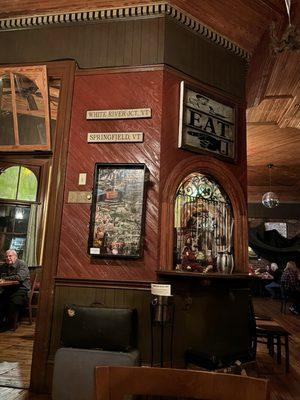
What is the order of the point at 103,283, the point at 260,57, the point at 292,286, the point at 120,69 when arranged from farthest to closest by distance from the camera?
the point at 292,286 < the point at 260,57 < the point at 120,69 < the point at 103,283

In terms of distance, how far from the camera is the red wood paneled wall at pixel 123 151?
10.8 feet

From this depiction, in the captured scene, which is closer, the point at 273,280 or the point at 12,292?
the point at 12,292

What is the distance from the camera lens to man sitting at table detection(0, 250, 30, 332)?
18.5 ft

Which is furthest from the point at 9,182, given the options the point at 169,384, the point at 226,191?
the point at 169,384

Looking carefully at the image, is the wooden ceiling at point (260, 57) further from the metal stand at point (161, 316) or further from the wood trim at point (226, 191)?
the metal stand at point (161, 316)

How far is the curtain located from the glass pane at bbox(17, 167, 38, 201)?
26 cm

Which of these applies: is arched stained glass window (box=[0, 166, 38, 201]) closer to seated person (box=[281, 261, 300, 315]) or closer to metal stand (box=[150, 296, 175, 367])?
metal stand (box=[150, 296, 175, 367])

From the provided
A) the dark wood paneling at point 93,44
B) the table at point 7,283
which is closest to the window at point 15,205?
the table at point 7,283

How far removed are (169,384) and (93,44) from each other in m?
3.62

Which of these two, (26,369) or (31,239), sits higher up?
(31,239)

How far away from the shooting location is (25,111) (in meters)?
3.77

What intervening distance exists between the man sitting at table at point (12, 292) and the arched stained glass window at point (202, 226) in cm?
347

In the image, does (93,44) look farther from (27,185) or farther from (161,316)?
(27,185)

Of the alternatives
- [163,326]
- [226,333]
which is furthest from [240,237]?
[163,326]
